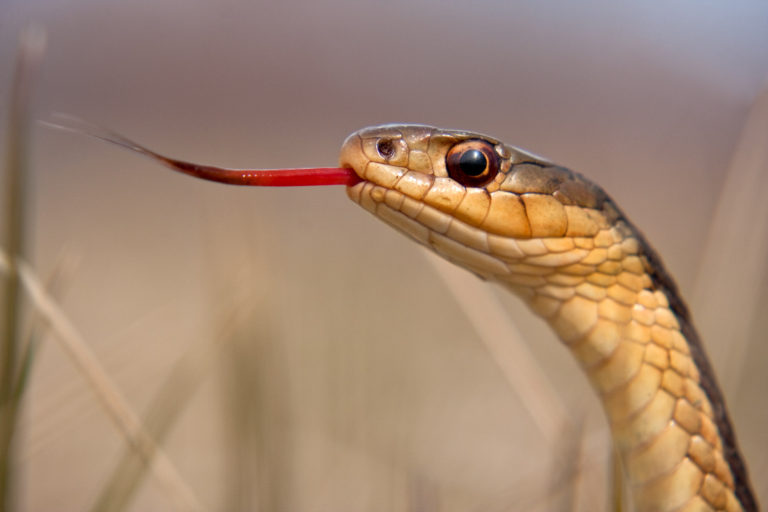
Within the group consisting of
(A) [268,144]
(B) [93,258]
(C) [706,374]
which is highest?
(C) [706,374]

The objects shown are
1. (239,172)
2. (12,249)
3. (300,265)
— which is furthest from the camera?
(300,265)

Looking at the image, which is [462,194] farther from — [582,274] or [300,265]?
[300,265]

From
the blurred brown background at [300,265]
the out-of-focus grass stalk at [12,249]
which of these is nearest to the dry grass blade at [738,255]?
the blurred brown background at [300,265]

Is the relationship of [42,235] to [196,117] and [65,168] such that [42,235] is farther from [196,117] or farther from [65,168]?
[196,117]

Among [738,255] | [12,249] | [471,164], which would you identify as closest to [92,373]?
[12,249]

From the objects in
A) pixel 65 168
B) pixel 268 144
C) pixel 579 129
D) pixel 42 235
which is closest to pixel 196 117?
pixel 268 144

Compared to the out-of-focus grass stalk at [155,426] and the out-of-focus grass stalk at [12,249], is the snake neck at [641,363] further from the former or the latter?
the out-of-focus grass stalk at [12,249]

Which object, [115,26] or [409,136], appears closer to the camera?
[409,136]
